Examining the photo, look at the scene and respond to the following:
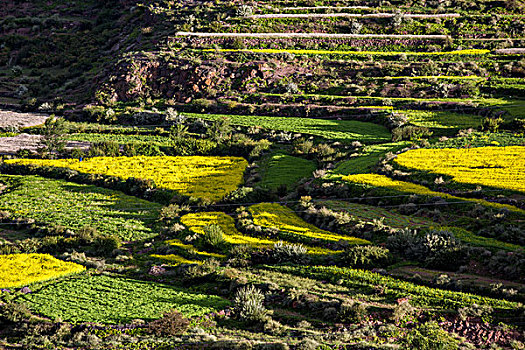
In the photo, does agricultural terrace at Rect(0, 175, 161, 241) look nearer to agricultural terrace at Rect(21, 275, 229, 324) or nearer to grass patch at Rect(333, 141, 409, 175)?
agricultural terrace at Rect(21, 275, 229, 324)

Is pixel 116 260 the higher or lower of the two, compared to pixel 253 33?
lower

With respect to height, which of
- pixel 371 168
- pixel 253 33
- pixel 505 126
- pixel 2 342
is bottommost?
pixel 2 342

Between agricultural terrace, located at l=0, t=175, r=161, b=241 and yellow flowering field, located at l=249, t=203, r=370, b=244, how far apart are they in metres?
8.62

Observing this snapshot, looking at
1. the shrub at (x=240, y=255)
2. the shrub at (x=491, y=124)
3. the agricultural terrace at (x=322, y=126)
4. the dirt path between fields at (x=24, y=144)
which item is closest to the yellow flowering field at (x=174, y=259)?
the shrub at (x=240, y=255)

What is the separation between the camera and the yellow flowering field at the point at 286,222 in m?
27.5

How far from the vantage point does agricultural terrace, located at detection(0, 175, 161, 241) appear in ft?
112

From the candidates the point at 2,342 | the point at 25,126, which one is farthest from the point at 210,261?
the point at 25,126

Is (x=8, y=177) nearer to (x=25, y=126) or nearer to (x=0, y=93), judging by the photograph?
(x=25, y=126)

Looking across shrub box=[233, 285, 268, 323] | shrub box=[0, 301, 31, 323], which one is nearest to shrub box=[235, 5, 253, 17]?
shrub box=[233, 285, 268, 323]

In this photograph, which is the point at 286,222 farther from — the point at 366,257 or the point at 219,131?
the point at 219,131

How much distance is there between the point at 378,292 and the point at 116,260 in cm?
1773

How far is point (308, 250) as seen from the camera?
26297 millimetres

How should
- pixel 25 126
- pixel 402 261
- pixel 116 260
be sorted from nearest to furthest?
A: 1. pixel 402 261
2. pixel 116 260
3. pixel 25 126

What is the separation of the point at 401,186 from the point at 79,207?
91.2ft
